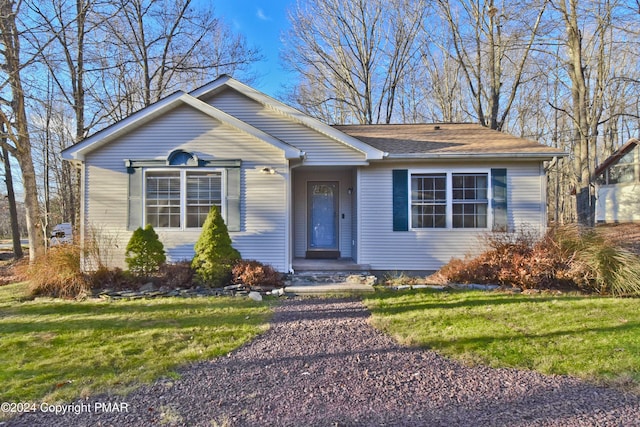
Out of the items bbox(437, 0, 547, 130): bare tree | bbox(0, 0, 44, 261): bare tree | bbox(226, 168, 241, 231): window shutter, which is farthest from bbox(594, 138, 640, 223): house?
bbox(0, 0, 44, 261): bare tree

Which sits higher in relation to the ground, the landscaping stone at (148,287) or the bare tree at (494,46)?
the bare tree at (494,46)

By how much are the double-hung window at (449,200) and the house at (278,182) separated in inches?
1.0

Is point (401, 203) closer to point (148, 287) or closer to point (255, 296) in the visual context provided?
point (255, 296)

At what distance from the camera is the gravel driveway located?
2.56 meters

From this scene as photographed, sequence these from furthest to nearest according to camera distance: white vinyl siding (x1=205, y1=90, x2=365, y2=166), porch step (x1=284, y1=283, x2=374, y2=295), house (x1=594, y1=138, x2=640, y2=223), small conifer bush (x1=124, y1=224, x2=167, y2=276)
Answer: house (x1=594, y1=138, x2=640, y2=223), white vinyl siding (x1=205, y1=90, x2=365, y2=166), small conifer bush (x1=124, y1=224, x2=167, y2=276), porch step (x1=284, y1=283, x2=374, y2=295)

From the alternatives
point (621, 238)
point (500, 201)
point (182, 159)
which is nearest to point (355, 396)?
point (182, 159)

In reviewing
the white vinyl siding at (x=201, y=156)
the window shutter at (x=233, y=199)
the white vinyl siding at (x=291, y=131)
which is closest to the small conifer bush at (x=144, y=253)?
the white vinyl siding at (x=201, y=156)

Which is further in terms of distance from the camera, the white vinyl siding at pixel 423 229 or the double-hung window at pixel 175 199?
the white vinyl siding at pixel 423 229

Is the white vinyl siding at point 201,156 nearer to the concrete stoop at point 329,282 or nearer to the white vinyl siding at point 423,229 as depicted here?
the concrete stoop at point 329,282

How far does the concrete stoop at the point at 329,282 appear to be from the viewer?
675cm

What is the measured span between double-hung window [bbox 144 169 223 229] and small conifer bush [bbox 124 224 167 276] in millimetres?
784

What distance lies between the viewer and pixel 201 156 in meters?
7.92

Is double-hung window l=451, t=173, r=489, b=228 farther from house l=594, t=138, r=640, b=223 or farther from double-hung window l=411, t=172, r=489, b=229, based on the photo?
house l=594, t=138, r=640, b=223

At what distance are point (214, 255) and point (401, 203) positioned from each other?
177 inches
